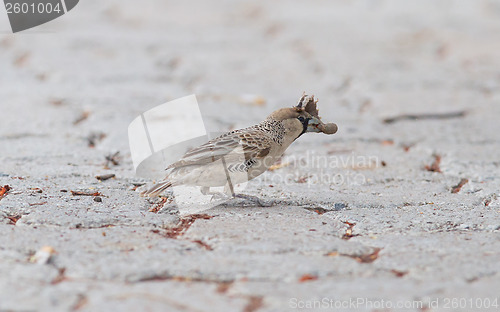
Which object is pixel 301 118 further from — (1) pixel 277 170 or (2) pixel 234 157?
(1) pixel 277 170

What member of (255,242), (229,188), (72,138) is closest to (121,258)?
(255,242)

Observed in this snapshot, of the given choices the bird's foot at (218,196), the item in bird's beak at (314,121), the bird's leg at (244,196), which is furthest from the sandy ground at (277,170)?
the item in bird's beak at (314,121)

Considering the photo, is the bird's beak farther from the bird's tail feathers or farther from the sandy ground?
the bird's tail feathers

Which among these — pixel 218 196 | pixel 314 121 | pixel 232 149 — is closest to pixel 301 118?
pixel 314 121

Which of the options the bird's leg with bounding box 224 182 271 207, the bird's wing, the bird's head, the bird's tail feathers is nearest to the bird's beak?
the bird's head

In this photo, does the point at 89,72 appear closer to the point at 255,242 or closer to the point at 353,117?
the point at 353,117

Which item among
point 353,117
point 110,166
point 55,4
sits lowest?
point 353,117

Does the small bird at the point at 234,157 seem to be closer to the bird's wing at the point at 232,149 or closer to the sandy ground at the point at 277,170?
the bird's wing at the point at 232,149
